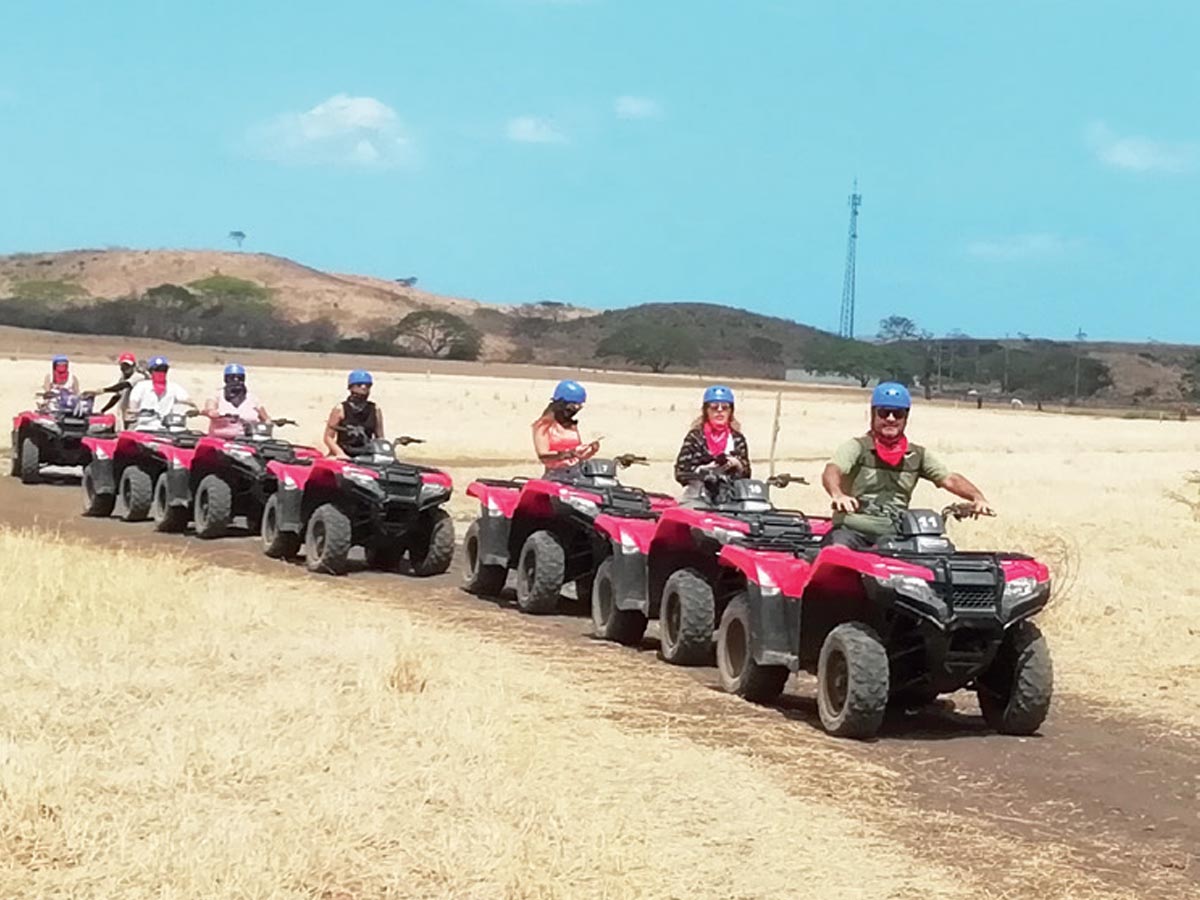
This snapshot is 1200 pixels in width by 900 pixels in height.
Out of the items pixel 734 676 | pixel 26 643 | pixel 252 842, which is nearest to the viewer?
pixel 252 842

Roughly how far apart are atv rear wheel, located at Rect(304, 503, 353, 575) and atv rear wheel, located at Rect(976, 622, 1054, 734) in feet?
24.7

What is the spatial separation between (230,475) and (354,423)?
2.41 meters

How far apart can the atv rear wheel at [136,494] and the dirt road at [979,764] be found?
8.24 meters

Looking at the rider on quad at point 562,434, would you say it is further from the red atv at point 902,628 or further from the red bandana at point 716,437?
the red atv at point 902,628

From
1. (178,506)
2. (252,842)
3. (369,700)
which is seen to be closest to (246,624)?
(369,700)

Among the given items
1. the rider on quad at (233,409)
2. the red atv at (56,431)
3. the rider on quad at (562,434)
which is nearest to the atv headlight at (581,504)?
the rider on quad at (562,434)

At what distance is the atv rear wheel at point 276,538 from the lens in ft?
58.7

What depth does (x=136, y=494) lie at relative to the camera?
21312 millimetres

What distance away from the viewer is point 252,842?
23.0ft

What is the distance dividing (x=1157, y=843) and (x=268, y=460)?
12471 mm

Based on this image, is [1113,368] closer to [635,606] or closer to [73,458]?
[73,458]

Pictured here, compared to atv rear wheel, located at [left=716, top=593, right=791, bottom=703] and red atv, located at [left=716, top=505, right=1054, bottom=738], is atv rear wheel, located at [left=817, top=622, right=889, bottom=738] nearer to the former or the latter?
red atv, located at [left=716, top=505, right=1054, bottom=738]

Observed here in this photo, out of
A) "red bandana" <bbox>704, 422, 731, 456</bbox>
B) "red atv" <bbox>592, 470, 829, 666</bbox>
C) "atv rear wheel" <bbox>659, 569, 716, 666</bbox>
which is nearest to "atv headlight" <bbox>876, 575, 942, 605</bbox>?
"red atv" <bbox>592, 470, 829, 666</bbox>

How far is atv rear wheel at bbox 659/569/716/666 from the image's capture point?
12.4m
